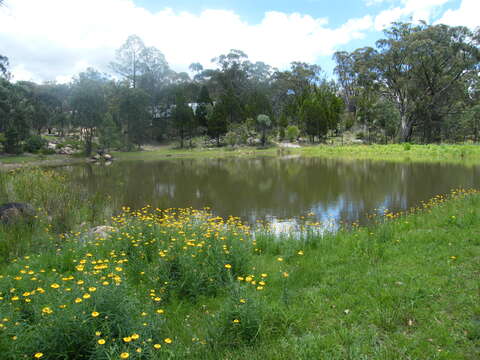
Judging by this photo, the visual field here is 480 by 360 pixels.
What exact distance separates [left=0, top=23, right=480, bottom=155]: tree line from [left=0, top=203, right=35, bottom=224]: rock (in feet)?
125

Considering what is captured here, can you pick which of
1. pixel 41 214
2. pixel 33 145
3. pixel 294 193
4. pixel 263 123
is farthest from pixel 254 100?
pixel 41 214

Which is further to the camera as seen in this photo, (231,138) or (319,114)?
(319,114)

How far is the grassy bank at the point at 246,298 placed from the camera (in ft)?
10.3

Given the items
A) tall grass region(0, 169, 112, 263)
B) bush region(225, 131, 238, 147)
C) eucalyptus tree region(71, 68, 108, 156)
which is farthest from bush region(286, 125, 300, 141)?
tall grass region(0, 169, 112, 263)

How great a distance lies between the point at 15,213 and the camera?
7930 mm

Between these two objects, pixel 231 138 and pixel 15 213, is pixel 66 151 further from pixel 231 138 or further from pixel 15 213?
pixel 15 213

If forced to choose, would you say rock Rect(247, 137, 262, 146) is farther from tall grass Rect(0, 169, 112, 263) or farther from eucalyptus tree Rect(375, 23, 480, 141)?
tall grass Rect(0, 169, 112, 263)

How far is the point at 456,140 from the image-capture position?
56281 millimetres

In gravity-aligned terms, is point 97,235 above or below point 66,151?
below

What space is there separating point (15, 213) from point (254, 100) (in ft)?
186

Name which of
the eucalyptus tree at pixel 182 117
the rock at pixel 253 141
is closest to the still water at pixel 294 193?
the eucalyptus tree at pixel 182 117

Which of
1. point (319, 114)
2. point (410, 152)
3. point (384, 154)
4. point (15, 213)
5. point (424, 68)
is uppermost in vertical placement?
point (424, 68)

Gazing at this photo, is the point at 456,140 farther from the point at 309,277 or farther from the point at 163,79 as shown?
the point at 309,277

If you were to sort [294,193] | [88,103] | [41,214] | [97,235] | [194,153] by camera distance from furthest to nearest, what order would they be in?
[194,153] < [88,103] < [294,193] < [41,214] < [97,235]
